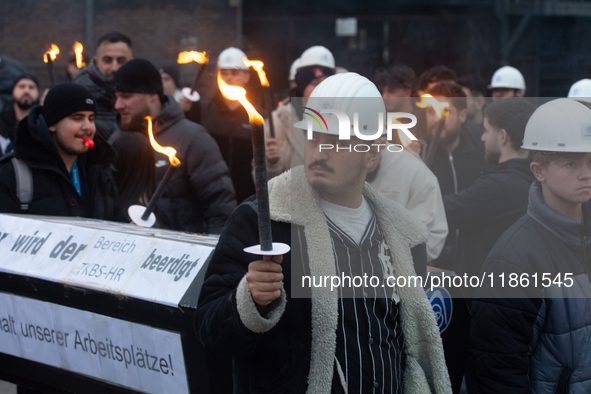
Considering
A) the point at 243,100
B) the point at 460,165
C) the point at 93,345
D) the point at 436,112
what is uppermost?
the point at 243,100

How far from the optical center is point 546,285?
2246 millimetres

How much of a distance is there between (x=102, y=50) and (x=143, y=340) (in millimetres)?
3582

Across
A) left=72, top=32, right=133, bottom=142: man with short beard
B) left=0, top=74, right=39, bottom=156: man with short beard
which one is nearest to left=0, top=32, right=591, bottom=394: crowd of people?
left=72, top=32, right=133, bottom=142: man with short beard

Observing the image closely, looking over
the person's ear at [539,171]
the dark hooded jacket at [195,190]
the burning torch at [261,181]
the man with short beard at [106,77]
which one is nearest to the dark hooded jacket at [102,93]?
the man with short beard at [106,77]

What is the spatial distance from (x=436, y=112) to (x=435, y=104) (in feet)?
0.23

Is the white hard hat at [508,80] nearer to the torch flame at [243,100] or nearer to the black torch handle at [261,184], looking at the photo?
the torch flame at [243,100]

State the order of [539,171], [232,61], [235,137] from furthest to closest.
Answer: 1. [232,61]
2. [235,137]
3. [539,171]

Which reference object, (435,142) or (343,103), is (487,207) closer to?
(435,142)

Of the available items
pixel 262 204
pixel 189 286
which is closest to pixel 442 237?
pixel 189 286

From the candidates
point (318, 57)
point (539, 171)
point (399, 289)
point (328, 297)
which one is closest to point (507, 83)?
point (318, 57)

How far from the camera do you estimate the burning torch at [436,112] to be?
3893 mm

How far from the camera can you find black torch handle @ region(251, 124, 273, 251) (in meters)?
1.37

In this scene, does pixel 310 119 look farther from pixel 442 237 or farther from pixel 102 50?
pixel 102 50

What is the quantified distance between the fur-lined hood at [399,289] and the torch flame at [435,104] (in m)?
2.02
